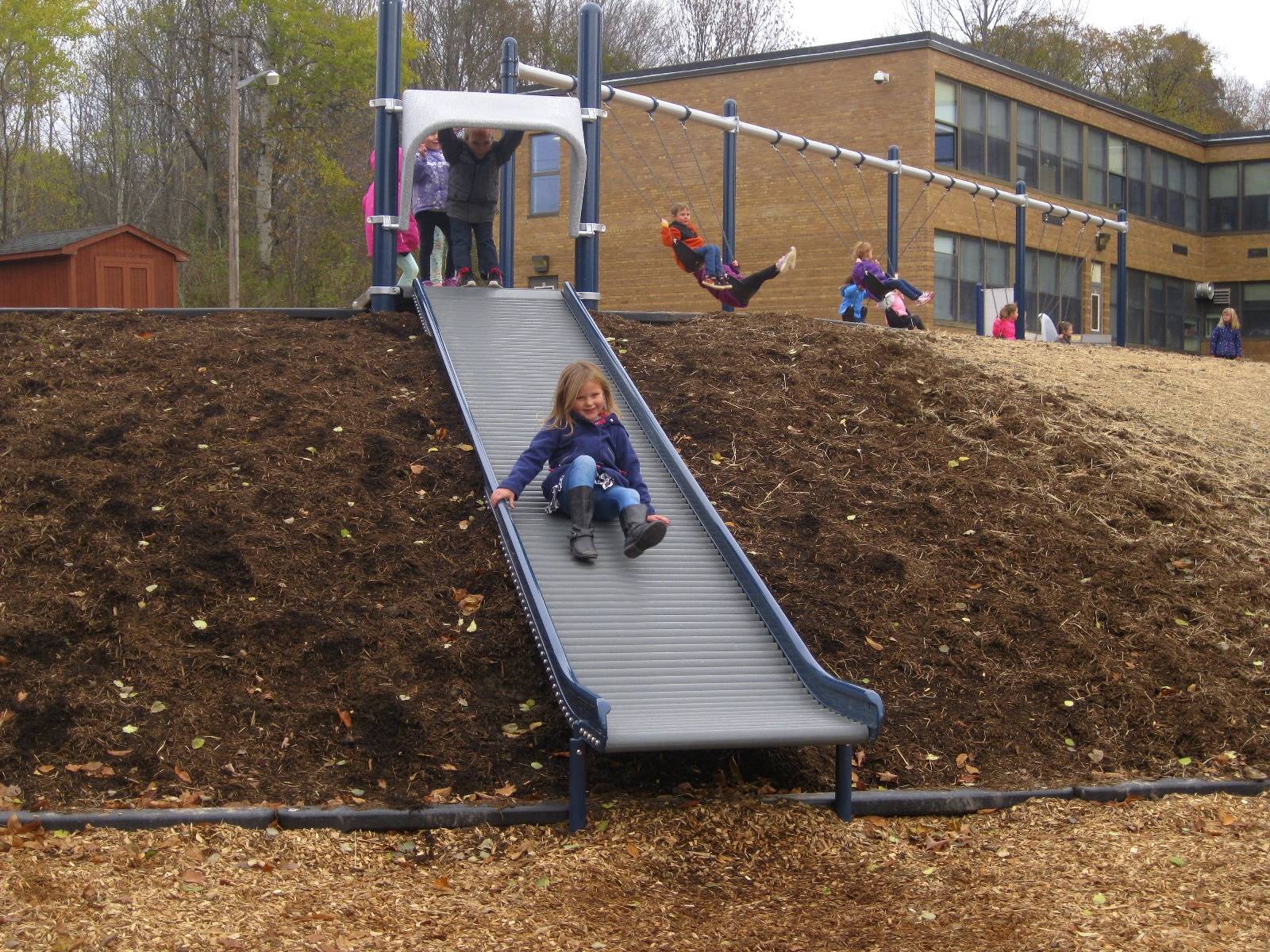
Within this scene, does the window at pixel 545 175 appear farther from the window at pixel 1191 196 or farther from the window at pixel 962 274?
the window at pixel 1191 196

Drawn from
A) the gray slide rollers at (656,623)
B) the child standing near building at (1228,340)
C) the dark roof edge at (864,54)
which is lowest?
the gray slide rollers at (656,623)

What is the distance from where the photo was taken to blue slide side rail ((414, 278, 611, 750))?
5.46m

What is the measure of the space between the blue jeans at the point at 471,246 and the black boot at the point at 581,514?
194 inches

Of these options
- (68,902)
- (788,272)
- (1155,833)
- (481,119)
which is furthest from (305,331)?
(788,272)

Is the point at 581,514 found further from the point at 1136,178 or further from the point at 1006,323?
the point at 1136,178

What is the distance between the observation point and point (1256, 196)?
121 feet

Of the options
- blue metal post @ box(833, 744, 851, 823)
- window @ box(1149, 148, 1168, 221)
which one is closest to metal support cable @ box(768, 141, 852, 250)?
window @ box(1149, 148, 1168, 221)

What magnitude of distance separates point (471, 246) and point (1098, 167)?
2433 centimetres

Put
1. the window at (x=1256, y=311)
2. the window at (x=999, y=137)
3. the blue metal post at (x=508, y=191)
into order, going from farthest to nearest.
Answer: the window at (x=1256, y=311) → the window at (x=999, y=137) → the blue metal post at (x=508, y=191)

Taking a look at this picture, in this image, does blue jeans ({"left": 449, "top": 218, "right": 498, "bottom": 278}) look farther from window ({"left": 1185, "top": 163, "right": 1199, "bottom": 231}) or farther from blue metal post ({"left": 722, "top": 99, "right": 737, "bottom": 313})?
window ({"left": 1185, "top": 163, "right": 1199, "bottom": 231})

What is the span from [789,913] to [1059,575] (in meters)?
3.69

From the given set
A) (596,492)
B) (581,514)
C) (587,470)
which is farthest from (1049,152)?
(581,514)

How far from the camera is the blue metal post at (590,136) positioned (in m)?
11.9

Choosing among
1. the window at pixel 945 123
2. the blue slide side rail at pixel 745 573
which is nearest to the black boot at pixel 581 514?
the blue slide side rail at pixel 745 573
